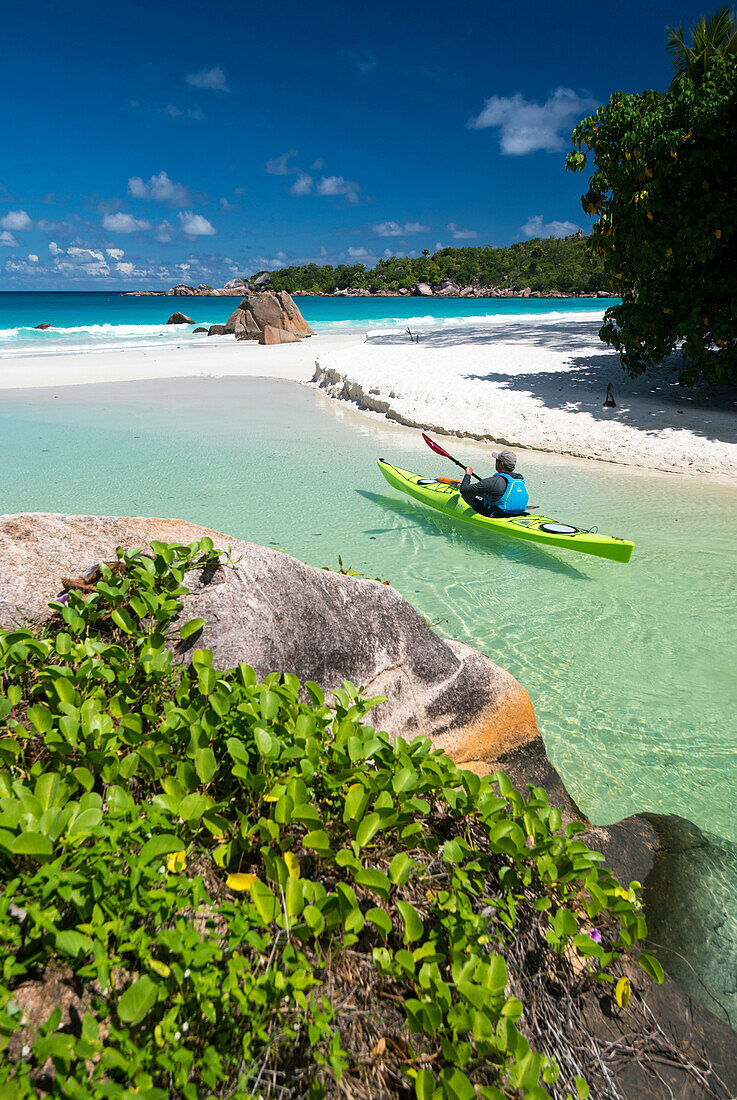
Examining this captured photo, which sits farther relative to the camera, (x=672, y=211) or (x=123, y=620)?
(x=672, y=211)

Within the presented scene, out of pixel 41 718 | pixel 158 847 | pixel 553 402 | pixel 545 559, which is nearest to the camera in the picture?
pixel 158 847

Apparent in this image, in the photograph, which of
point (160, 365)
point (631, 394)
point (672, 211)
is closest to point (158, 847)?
point (672, 211)

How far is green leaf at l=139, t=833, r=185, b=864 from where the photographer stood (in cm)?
152

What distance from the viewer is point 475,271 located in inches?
4318

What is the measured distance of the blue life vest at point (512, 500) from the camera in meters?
7.58

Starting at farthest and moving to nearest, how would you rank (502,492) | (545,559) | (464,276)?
(464,276) → (502,492) → (545,559)

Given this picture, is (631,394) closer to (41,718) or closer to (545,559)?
(545,559)

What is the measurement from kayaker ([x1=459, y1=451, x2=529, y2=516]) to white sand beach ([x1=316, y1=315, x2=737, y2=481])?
4.54 metres

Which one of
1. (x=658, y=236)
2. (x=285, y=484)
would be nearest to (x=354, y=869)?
(x=285, y=484)

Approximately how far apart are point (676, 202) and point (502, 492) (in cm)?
814

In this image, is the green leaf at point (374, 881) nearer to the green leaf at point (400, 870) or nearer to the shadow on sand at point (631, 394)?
the green leaf at point (400, 870)

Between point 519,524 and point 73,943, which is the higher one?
point 73,943

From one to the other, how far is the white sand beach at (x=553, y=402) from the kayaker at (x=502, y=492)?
454 centimetres

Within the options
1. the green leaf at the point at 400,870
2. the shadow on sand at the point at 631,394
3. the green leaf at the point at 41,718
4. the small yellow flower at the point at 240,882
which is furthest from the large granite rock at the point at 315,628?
the shadow on sand at the point at 631,394
